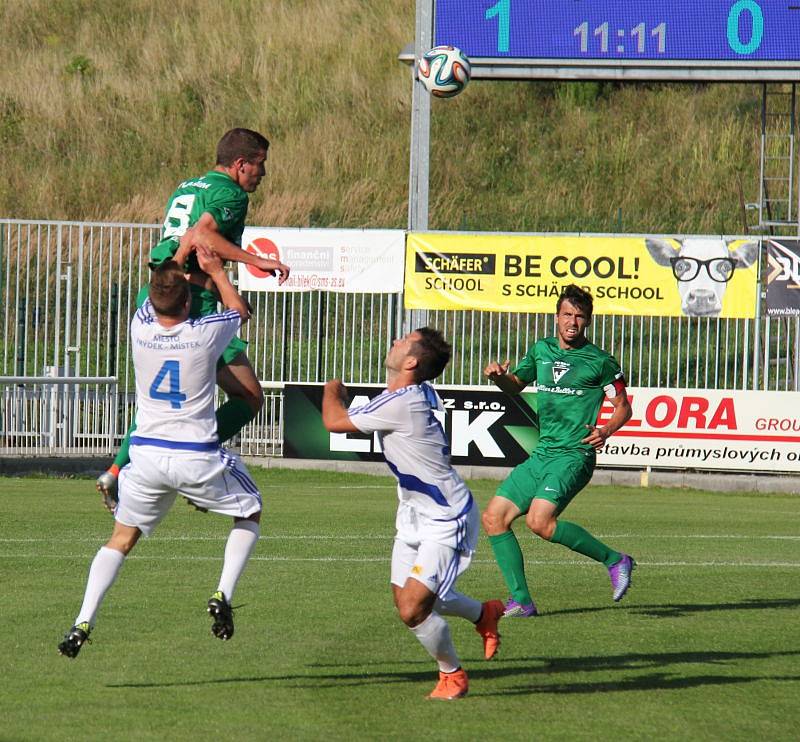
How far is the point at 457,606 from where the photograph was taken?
718 centimetres

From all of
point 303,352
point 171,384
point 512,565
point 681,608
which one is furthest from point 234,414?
point 303,352

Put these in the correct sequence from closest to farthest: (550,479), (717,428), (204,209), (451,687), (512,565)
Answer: (451,687)
(204,209)
(512,565)
(550,479)
(717,428)

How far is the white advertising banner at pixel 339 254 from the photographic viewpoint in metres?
20.7

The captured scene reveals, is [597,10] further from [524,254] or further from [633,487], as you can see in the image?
[633,487]

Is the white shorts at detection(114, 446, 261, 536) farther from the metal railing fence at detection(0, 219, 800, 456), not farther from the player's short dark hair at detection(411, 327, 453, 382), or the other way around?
the metal railing fence at detection(0, 219, 800, 456)

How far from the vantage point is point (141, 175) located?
3788 centimetres

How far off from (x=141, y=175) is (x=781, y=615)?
30.5 metres

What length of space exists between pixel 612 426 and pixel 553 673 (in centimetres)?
247

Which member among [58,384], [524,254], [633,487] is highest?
[524,254]

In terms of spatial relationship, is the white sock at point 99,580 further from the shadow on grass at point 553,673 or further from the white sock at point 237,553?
the white sock at point 237,553

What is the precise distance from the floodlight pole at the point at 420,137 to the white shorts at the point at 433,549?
561 inches

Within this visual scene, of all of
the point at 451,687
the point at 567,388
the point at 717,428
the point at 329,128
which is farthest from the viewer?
the point at 329,128

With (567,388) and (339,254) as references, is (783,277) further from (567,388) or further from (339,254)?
(567,388)

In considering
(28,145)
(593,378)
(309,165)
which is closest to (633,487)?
(593,378)
